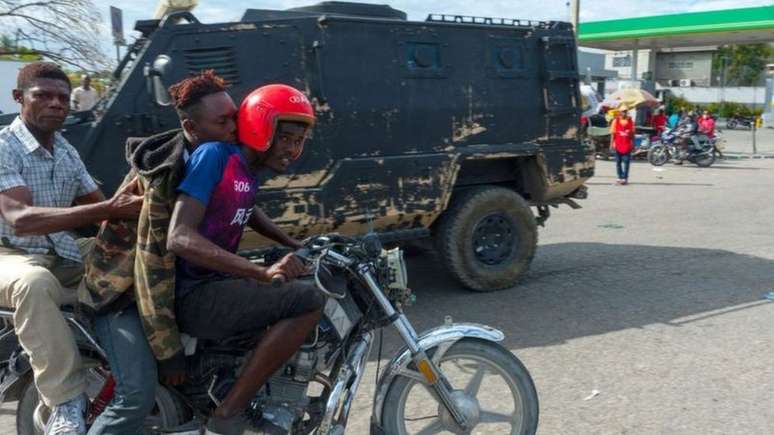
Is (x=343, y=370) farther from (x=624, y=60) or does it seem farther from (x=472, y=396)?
(x=624, y=60)

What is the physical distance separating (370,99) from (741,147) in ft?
79.7

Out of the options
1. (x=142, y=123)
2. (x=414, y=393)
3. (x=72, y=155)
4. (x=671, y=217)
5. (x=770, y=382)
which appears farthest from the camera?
(x=671, y=217)

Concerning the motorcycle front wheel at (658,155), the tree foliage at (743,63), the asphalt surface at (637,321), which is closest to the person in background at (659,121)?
the motorcycle front wheel at (658,155)

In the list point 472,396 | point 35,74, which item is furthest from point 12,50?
point 472,396

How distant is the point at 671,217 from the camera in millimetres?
10797

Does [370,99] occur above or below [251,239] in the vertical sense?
above

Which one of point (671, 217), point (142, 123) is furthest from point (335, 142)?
point (671, 217)

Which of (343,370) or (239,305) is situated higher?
(239,305)

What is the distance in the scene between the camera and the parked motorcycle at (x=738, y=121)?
139 ft

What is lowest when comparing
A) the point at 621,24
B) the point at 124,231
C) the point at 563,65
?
the point at 124,231

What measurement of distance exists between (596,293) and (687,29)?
93.8 feet

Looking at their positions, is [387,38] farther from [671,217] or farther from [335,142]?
[671,217]

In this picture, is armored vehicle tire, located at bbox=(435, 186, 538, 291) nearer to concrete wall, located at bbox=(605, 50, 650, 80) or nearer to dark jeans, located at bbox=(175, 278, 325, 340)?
dark jeans, located at bbox=(175, 278, 325, 340)

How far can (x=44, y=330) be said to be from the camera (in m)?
2.89
